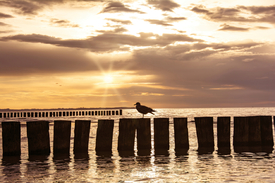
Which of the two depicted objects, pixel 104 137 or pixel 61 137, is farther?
pixel 104 137

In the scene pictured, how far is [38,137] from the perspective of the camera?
10.7m

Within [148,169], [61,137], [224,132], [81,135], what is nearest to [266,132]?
[224,132]

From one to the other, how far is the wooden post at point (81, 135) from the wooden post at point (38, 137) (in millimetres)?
1062

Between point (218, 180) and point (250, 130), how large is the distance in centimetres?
554

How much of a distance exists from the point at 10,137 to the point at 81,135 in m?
2.54

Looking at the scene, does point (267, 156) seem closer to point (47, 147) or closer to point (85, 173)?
point (85, 173)

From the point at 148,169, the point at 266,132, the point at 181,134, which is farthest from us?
the point at 266,132

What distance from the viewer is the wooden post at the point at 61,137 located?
10.8m

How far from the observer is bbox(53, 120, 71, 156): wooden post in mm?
10820

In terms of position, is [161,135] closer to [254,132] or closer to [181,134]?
[181,134]

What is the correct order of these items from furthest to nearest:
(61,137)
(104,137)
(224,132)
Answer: (224,132), (104,137), (61,137)

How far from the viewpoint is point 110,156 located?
1048 centimetres

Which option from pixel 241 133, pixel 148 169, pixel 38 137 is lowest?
pixel 148 169

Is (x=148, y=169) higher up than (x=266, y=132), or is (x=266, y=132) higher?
(x=266, y=132)
